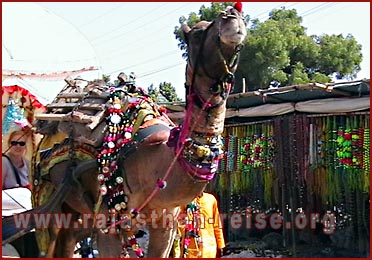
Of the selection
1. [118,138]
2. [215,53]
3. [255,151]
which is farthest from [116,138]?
[255,151]

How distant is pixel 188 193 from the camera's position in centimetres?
412

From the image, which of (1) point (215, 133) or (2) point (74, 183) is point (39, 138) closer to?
(2) point (74, 183)

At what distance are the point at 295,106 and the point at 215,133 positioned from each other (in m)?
4.36

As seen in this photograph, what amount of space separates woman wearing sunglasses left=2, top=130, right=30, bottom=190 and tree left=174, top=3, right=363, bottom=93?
12.0m

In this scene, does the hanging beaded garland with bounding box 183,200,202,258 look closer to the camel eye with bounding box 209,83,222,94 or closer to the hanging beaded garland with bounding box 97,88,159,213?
the hanging beaded garland with bounding box 97,88,159,213

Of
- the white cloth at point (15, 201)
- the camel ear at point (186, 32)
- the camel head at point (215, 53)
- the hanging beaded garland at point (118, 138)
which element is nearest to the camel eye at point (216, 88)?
the camel head at point (215, 53)

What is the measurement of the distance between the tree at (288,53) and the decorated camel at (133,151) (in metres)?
12.5

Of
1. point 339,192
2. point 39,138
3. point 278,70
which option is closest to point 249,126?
point 339,192

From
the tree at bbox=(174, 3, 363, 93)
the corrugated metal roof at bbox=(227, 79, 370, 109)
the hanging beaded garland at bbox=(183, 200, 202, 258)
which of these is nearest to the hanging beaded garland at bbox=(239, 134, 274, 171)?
the corrugated metal roof at bbox=(227, 79, 370, 109)

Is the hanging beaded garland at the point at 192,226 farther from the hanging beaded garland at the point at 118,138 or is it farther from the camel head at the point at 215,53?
the camel head at the point at 215,53

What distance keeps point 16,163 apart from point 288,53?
14529mm

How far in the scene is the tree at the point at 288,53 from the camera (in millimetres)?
18391

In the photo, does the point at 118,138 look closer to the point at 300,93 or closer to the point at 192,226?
the point at 192,226

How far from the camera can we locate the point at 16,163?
6.07 meters
